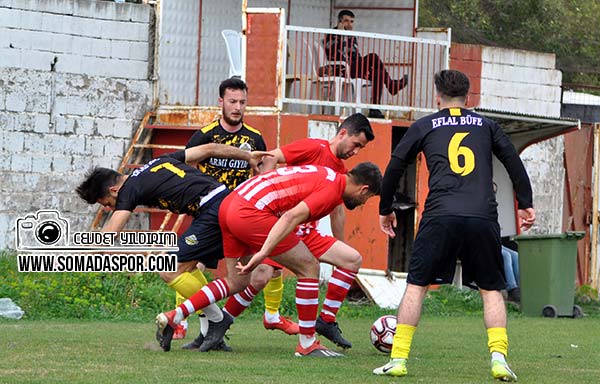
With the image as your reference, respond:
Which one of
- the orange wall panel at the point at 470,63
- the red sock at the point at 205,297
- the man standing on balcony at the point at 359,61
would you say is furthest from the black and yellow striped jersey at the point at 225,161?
the orange wall panel at the point at 470,63

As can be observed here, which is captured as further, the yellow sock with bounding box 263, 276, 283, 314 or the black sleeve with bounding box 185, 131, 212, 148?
the black sleeve with bounding box 185, 131, 212, 148

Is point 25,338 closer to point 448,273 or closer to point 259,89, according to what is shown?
point 448,273

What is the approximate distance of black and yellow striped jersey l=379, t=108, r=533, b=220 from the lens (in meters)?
9.06

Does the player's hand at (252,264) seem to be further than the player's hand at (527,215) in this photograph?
Yes

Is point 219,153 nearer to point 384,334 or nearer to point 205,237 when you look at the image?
point 205,237

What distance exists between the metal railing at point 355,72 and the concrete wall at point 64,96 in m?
2.32

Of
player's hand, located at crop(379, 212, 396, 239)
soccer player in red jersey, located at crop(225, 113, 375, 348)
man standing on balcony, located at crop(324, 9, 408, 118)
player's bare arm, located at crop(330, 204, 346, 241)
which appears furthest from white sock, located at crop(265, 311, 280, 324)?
man standing on balcony, located at crop(324, 9, 408, 118)

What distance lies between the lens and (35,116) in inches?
718

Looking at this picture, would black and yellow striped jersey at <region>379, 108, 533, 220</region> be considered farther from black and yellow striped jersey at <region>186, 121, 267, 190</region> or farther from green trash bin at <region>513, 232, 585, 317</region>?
green trash bin at <region>513, 232, 585, 317</region>

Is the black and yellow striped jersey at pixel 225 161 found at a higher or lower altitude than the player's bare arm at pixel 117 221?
higher

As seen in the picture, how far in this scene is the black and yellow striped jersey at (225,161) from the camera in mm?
12148

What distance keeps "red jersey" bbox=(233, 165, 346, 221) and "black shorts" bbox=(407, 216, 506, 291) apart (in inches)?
37.2

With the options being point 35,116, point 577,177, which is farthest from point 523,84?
point 35,116

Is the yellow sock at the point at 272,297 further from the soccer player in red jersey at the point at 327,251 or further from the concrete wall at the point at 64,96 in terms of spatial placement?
the concrete wall at the point at 64,96
